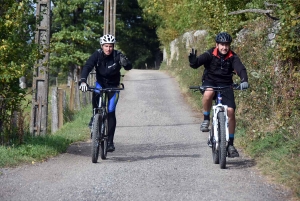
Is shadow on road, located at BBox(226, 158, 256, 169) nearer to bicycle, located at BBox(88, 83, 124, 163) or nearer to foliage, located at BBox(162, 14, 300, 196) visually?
foliage, located at BBox(162, 14, 300, 196)

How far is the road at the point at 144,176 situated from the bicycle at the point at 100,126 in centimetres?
21

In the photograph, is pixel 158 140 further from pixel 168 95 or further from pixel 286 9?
pixel 168 95

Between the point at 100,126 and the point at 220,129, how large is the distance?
1.97 meters

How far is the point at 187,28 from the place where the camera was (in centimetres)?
3697

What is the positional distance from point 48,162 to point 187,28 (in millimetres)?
27985

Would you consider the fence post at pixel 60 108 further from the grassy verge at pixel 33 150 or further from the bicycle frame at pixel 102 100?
the bicycle frame at pixel 102 100

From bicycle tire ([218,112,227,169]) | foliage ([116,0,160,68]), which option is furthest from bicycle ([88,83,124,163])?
foliage ([116,0,160,68])

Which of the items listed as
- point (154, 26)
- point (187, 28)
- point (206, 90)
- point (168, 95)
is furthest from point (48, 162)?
point (154, 26)

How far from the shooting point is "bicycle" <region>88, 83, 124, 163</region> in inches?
378

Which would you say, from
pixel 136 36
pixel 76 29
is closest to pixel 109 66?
pixel 76 29

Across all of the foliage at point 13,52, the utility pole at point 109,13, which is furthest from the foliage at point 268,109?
the utility pole at point 109,13

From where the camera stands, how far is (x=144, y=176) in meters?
8.41

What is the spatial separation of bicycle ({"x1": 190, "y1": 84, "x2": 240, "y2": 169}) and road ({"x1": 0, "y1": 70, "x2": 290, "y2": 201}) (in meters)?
0.21

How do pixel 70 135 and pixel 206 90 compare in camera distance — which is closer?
pixel 206 90
